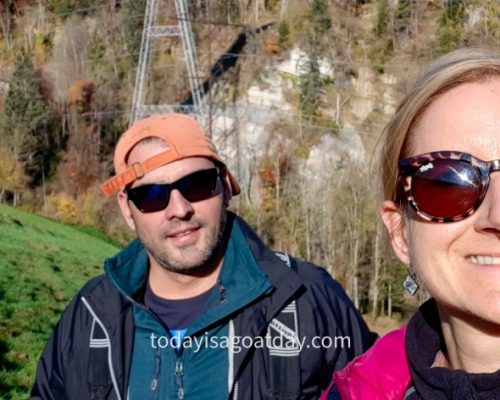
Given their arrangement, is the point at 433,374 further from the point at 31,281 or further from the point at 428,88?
the point at 31,281

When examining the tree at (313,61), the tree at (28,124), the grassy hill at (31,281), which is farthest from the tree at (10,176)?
the tree at (313,61)

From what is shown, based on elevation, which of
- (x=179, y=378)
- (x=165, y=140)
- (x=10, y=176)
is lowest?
(x=10, y=176)

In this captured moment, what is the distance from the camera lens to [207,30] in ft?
84.8

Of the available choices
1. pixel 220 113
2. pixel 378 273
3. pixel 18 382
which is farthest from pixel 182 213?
pixel 220 113

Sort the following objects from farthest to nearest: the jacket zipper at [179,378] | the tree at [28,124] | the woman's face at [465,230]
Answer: the tree at [28,124] → the jacket zipper at [179,378] → the woman's face at [465,230]

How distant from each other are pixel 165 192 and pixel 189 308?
37cm

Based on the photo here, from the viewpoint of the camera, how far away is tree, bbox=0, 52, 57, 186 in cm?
1902

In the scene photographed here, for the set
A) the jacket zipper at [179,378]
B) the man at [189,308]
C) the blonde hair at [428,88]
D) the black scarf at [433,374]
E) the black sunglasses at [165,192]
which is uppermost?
the blonde hair at [428,88]

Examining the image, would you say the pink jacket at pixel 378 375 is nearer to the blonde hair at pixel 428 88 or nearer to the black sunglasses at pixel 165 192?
the blonde hair at pixel 428 88

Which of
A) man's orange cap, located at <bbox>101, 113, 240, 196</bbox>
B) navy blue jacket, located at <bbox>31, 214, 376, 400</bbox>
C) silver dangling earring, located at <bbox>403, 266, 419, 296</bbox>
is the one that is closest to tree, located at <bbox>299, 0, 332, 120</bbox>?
man's orange cap, located at <bbox>101, 113, 240, 196</bbox>

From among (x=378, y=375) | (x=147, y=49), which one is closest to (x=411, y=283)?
(x=378, y=375)

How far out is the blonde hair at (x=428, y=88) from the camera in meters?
0.93

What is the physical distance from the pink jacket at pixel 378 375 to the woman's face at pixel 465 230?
169 millimetres

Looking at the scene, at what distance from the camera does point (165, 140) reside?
6.30ft
